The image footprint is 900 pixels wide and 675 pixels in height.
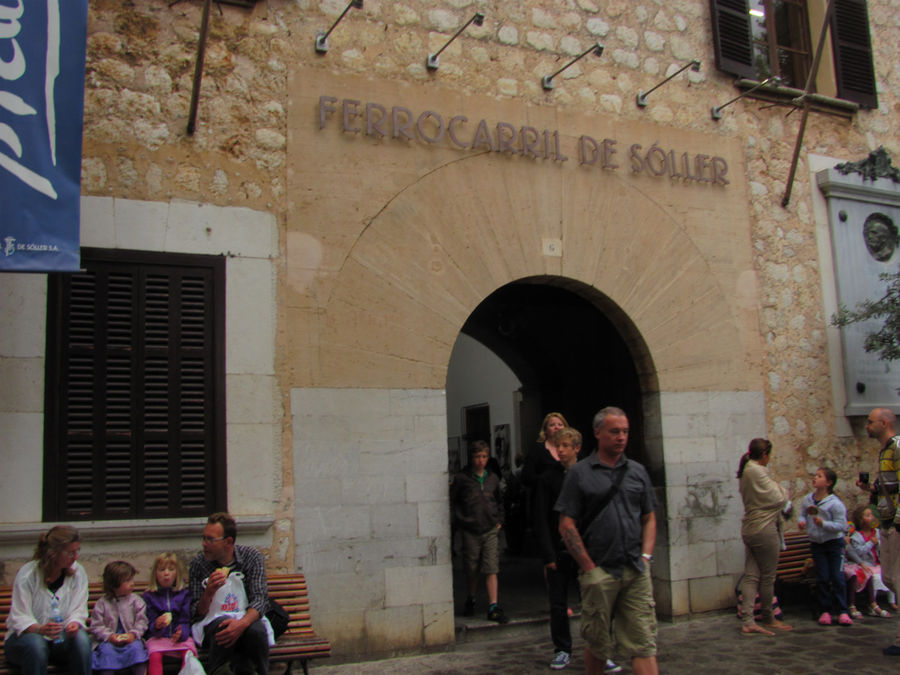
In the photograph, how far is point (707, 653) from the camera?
21.7 feet

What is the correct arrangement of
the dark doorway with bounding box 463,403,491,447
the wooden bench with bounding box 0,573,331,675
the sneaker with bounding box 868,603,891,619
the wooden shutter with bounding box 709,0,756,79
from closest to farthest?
the wooden bench with bounding box 0,573,331,675 < the sneaker with bounding box 868,603,891,619 < the wooden shutter with bounding box 709,0,756,79 < the dark doorway with bounding box 463,403,491,447

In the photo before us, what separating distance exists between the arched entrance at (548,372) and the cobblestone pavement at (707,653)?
81 centimetres

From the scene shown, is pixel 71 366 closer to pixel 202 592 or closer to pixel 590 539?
pixel 202 592

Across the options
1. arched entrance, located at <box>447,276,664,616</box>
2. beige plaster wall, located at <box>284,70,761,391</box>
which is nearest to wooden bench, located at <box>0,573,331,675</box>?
beige plaster wall, located at <box>284,70,761,391</box>

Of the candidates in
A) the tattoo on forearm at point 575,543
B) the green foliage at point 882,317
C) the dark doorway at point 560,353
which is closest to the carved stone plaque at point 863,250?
the green foliage at point 882,317

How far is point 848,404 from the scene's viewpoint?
8.97m

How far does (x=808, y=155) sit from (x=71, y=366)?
288 inches

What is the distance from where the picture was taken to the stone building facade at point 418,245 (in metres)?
6.43

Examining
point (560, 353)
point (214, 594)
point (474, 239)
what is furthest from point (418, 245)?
point (560, 353)

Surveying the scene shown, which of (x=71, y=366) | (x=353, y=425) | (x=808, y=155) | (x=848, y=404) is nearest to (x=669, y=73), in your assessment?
(x=808, y=155)

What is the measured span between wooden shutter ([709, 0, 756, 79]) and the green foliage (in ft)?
8.28

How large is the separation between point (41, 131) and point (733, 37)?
659 cm

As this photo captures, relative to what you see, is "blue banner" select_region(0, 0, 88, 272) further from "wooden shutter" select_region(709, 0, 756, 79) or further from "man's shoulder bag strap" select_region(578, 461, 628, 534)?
"wooden shutter" select_region(709, 0, 756, 79)

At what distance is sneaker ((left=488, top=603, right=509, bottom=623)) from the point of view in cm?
727
